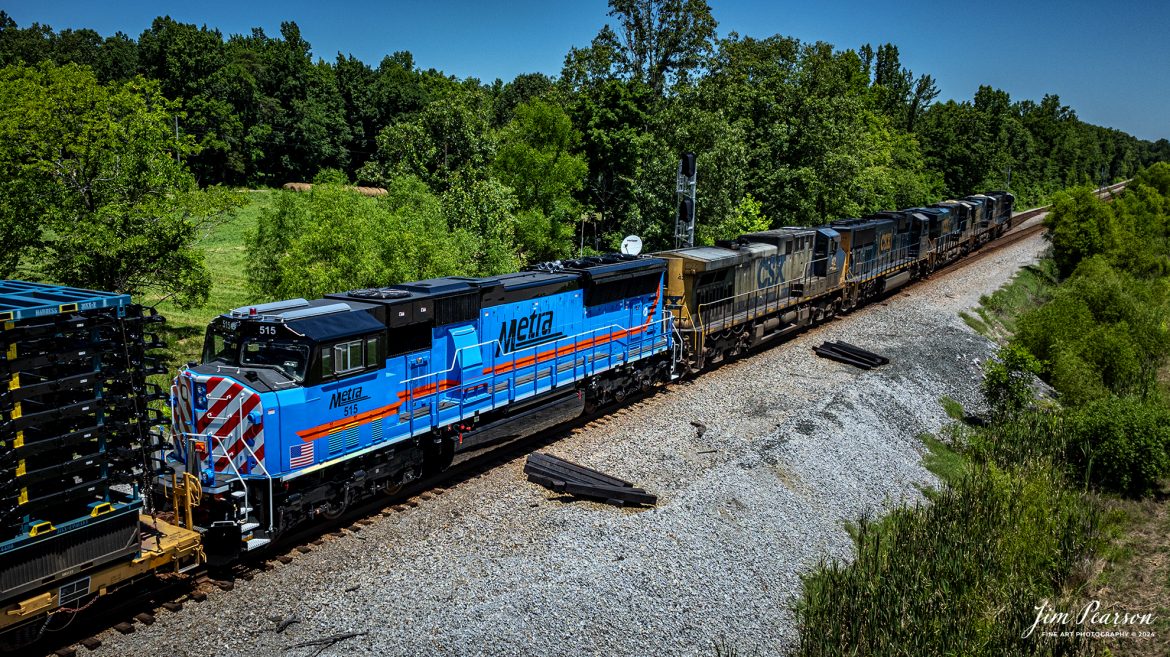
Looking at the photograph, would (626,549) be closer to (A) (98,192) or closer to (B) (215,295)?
(A) (98,192)

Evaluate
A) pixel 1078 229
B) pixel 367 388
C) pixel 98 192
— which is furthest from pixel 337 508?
pixel 1078 229

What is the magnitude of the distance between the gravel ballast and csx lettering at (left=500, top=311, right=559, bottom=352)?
2.23m

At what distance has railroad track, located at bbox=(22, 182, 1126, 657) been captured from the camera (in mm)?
9188

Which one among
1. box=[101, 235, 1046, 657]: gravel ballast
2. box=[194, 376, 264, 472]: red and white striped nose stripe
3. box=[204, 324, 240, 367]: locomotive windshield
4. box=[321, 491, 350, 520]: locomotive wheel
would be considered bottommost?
box=[101, 235, 1046, 657]: gravel ballast

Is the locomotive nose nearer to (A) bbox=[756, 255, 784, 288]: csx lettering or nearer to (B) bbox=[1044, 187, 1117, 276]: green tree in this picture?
(A) bbox=[756, 255, 784, 288]: csx lettering

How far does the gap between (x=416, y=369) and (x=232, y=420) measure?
3237mm

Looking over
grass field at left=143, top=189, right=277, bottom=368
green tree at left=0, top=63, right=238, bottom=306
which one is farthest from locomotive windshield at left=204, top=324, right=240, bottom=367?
green tree at left=0, top=63, right=238, bottom=306

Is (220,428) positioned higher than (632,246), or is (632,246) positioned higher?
(632,246)

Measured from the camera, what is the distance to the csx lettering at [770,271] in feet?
77.8

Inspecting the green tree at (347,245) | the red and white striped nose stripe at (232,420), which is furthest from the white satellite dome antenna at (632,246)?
the red and white striped nose stripe at (232,420)

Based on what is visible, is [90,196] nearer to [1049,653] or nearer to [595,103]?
[595,103]

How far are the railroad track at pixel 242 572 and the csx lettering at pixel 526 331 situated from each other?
2.07 meters

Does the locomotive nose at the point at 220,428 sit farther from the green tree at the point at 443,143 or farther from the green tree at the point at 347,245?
the green tree at the point at 443,143

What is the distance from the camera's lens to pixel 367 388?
12.3 meters
